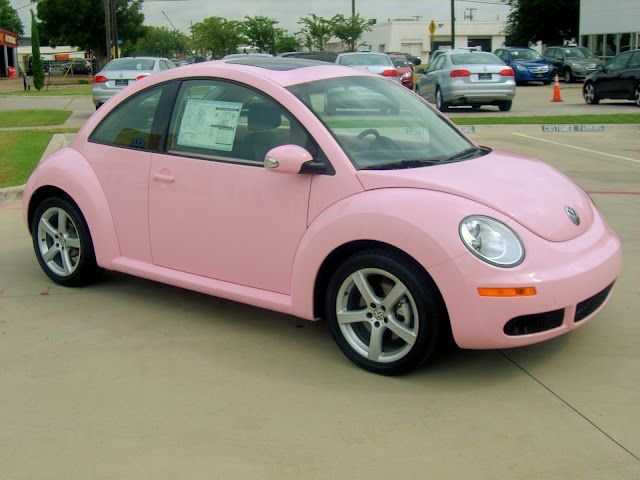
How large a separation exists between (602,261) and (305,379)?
1676 mm

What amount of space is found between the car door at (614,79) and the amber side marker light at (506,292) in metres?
19.5

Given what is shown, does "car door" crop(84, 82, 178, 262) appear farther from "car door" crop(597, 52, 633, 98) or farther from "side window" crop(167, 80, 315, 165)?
"car door" crop(597, 52, 633, 98)

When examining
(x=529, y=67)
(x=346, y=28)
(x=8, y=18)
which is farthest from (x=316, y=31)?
(x=8, y=18)

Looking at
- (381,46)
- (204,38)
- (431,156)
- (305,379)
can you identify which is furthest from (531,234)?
(381,46)

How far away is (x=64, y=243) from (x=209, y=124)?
1571 millimetres

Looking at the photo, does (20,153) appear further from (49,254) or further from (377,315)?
(377,315)

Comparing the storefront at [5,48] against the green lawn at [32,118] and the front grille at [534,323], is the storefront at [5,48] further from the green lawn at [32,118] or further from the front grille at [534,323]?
the front grille at [534,323]

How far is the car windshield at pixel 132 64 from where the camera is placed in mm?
21859

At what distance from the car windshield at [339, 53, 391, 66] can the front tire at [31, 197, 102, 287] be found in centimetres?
1876

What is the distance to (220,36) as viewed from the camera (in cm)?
8088

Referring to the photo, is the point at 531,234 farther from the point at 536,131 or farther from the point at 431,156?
the point at 536,131

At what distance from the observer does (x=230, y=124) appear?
505cm

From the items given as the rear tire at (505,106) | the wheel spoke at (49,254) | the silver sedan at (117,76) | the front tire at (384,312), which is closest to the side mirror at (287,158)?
the front tire at (384,312)

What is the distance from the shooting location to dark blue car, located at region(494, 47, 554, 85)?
115 ft
